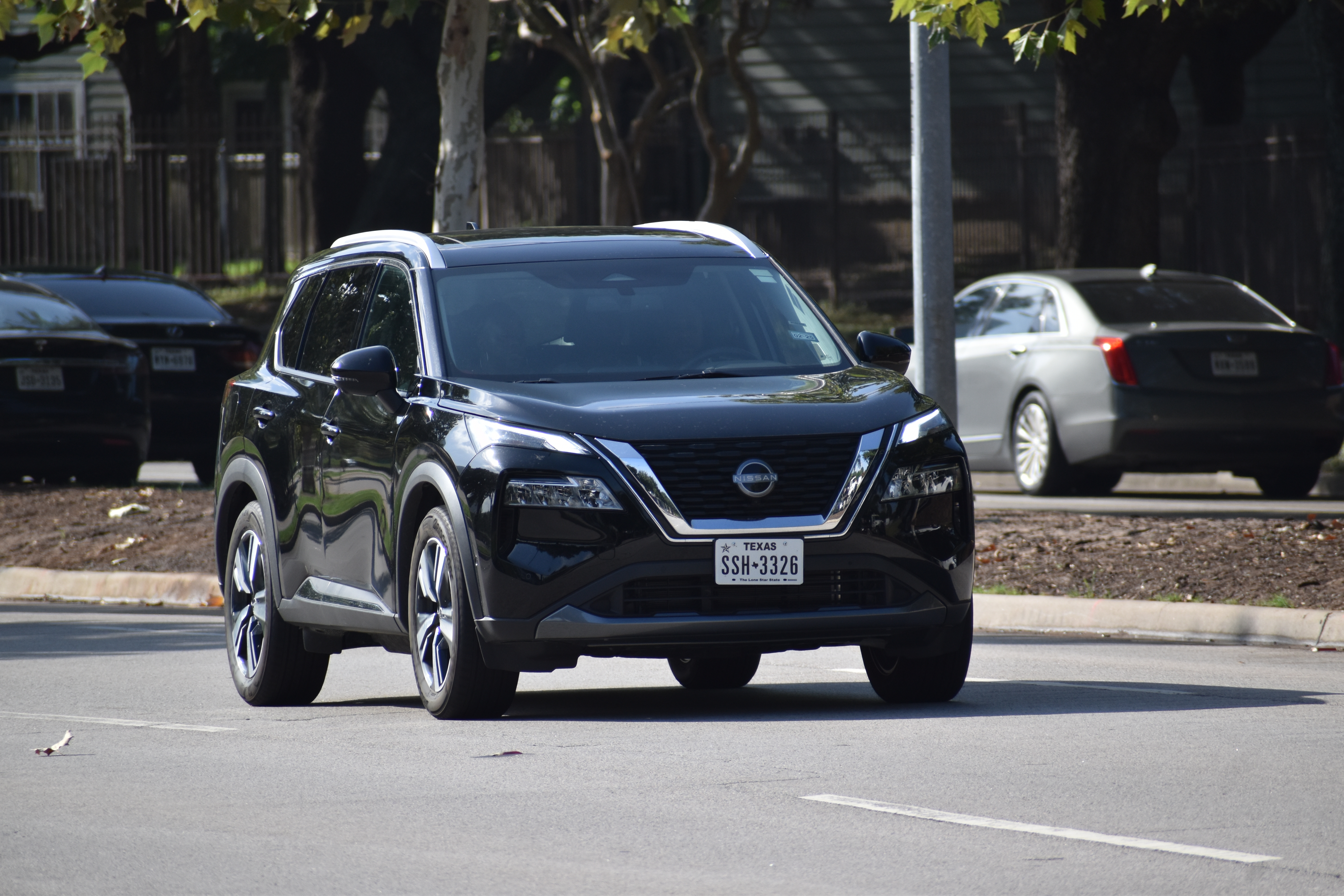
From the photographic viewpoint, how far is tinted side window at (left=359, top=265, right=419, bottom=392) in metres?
8.52

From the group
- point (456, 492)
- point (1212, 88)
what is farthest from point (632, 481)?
point (1212, 88)

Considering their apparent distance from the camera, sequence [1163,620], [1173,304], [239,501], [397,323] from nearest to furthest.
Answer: [397,323] < [239,501] < [1163,620] < [1173,304]

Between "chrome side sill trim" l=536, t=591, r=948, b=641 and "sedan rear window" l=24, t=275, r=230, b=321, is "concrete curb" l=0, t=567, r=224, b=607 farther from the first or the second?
"chrome side sill trim" l=536, t=591, r=948, b=641

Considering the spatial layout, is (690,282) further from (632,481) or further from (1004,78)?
(1004,78)

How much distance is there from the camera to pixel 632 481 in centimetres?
754

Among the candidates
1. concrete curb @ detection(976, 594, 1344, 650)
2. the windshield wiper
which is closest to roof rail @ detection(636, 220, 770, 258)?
the windshield wiper

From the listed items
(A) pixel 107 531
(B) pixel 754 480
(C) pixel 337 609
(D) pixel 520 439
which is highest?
(D) pixel 520 439

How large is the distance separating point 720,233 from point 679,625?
2212 mm

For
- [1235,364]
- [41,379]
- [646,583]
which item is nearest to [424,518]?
[646,583]

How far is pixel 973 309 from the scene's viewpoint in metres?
18.6

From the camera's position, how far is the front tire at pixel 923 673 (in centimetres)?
815

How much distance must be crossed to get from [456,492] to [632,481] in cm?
64

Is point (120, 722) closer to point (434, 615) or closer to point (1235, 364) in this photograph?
point (434, 615)

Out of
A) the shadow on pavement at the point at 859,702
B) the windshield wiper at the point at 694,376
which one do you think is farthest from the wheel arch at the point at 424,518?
the windshield wiper at the point at 694,376
